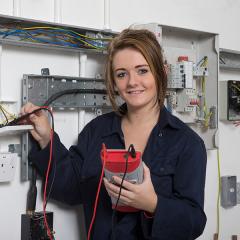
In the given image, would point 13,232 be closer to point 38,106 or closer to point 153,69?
point 38,106

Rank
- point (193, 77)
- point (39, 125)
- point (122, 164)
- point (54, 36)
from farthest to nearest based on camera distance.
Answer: point (193, 77) → point (54, 36) → point (39, 125) → point (122, 164)

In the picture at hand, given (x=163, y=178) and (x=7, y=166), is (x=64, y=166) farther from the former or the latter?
(x=163, y=178)

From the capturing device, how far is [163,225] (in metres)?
1.40

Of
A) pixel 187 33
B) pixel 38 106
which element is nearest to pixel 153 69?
pixel 38 106

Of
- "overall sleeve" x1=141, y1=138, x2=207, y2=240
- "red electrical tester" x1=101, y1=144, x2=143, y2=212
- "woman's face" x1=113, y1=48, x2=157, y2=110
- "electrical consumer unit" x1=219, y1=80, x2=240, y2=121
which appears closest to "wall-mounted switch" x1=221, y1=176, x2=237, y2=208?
"electrical consumer unit" x1=219, y1=80, x2=240, y2=121

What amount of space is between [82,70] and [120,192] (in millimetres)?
651

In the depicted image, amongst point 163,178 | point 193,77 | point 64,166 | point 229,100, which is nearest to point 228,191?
point 229,100

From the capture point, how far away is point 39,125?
5.09ft

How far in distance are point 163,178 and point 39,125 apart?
19.8 inches

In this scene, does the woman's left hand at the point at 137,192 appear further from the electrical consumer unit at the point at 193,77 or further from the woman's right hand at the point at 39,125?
the electrical consumer unit at the point at 193,77

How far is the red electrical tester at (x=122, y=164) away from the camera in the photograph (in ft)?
4.08

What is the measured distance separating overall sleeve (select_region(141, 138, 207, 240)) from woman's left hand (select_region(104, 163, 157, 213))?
5 cm

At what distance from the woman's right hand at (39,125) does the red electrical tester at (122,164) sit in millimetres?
361

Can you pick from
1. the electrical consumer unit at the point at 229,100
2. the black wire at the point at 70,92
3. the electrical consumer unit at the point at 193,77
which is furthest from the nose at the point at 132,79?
the electrical consumer unit at the point at 229,100
